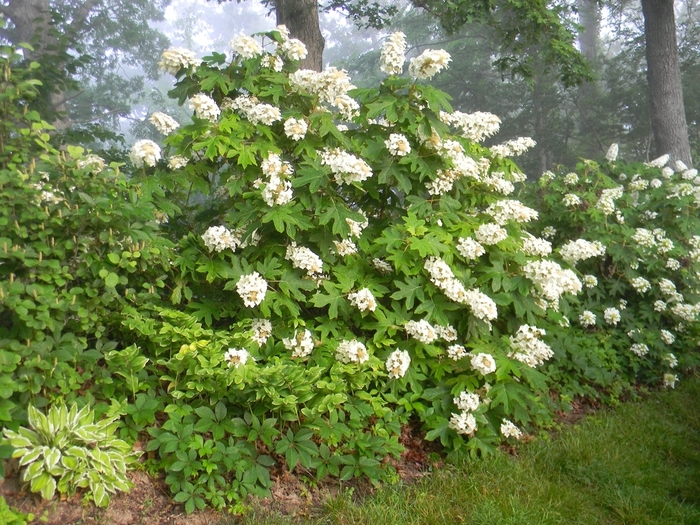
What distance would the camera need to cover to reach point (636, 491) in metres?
3.14

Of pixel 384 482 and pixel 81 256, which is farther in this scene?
pixel 384 482

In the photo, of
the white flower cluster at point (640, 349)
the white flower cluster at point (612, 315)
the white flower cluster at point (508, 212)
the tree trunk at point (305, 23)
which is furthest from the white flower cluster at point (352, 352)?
the tree trunk at point (305, 23)

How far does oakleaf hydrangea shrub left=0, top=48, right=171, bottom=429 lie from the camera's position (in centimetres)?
251

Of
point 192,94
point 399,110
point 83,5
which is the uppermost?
point 83,5

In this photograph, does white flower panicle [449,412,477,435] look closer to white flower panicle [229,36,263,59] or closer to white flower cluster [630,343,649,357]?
white flower cluster [630,343,649,357]

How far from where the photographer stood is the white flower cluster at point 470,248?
355 centimetres

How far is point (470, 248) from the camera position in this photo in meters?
3.56

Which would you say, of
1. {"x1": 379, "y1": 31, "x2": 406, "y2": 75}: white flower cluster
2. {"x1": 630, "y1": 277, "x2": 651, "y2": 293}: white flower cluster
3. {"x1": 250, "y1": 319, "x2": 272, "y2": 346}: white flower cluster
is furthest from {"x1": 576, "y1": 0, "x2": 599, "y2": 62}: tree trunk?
{"x1": 250, "y1": 319, "x2": 272, "y2": 346}: white flower cluster

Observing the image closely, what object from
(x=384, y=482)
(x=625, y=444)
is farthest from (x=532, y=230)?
(x=384, y=482)

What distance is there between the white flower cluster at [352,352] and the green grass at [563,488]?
0.74m

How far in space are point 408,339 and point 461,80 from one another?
13854 millimetres

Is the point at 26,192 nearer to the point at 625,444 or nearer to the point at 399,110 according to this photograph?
the point at 399,110

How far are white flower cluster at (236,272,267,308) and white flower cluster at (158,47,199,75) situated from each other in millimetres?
1662

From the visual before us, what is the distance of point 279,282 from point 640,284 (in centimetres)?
375
